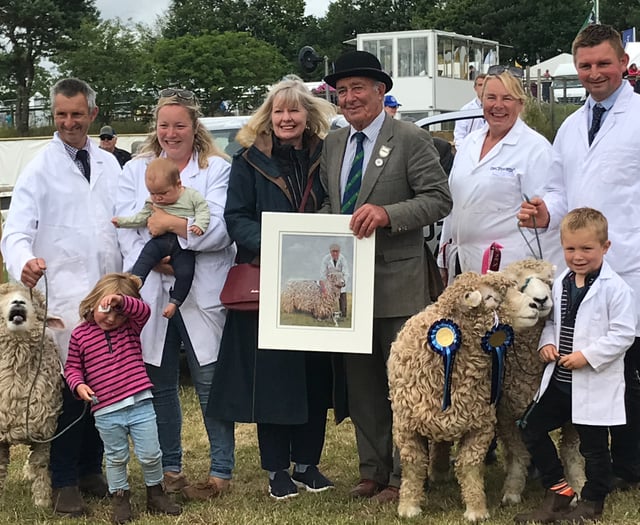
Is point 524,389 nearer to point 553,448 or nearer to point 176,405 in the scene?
point 553,448

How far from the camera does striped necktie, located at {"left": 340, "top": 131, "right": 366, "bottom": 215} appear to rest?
4.90 m

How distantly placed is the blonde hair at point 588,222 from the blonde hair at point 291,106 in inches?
61.5

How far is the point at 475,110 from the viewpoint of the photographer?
818cm

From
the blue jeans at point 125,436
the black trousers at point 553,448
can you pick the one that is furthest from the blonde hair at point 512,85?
the blue jeans at point 125,436

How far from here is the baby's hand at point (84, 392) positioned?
4.59 meters

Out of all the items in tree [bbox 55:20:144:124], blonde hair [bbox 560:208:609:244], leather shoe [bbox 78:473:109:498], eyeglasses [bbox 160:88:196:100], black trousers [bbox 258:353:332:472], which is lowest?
leather shoe [bbox 78:473:109:498]

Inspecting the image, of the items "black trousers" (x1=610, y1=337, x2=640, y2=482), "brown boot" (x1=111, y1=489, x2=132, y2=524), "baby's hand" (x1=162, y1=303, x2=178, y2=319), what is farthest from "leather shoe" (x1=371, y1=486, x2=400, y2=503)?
"baby's hand" (x1=162, y1=303, x2=178, y2=319)

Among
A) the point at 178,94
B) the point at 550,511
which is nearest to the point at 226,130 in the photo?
the point at 178,94

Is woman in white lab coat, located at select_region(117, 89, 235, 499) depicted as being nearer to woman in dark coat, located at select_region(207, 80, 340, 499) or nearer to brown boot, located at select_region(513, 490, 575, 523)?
woman in dark coat, located at select_region(207, 80, 340, 499)

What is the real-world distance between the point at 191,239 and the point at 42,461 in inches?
61.3

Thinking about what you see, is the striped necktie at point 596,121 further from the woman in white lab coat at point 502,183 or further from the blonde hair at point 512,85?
the blonde hair at point 512,85

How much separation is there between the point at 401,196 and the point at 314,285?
27.5 inches

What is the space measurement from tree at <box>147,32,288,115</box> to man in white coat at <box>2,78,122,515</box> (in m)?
41.8

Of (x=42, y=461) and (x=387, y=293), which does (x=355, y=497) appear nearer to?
(x=387, y=293)
